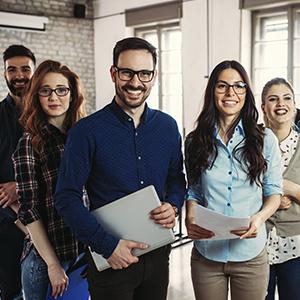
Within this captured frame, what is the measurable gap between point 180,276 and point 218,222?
7.46 ft

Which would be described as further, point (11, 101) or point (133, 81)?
point (11, 101)

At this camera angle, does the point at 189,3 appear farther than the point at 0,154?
Yes

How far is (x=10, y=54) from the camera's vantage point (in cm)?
257

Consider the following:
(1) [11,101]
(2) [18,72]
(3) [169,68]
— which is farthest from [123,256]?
(3) [169,68]

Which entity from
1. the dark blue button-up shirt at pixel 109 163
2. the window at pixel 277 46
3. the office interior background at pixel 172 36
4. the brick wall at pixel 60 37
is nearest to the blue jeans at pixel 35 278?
the dark blue button-up shirt at pixel 109 163

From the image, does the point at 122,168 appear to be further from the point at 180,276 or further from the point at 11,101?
the point at 180,276

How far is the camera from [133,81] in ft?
4.90

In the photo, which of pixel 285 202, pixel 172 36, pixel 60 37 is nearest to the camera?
pixel 285 202

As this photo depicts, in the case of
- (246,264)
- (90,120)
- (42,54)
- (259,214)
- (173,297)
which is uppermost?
(42,54)

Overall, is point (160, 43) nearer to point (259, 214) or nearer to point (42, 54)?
point (42, 54)

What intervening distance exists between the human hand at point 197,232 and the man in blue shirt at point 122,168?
0.12m

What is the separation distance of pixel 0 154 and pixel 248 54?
13.9 ft

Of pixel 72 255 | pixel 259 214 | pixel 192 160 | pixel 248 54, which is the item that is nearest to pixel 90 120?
pixel 192 160

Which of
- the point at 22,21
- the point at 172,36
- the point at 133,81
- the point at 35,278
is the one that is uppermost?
the point at 22,21
